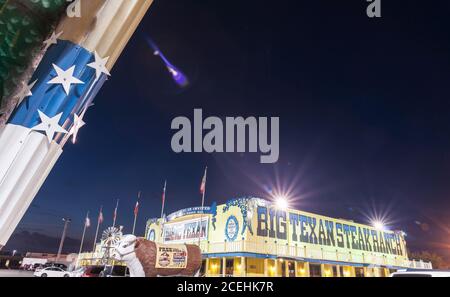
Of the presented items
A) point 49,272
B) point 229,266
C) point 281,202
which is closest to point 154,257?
point 229,266

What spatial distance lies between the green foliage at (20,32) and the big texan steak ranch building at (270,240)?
Result: 1900 centimetres

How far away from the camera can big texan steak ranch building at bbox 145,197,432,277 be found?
786 inches

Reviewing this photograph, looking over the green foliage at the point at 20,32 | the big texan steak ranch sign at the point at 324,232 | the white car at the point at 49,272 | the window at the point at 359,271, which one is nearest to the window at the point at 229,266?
the big texan steak ranch sign at the point at 324,232

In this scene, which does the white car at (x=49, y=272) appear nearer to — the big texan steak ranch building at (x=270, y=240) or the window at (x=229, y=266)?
Result: the big texan steak ranch building at (x=270, y=240)

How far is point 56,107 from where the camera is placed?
58.5 inches

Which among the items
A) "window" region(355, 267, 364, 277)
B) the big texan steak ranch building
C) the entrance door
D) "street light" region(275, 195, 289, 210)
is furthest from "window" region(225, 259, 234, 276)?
"window" region(355, 267, 364, 277)

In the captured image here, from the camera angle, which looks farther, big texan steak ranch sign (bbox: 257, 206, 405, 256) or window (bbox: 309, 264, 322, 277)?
window (bbox: 309, 264, 322, 277)

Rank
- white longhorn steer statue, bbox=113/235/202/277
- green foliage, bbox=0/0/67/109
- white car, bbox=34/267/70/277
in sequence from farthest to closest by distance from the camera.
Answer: white car, bbox=34/267/70/277 < white longhorn steer statue, bbox=113/235/202/277 < green foliage, bbox=0/0/67/109

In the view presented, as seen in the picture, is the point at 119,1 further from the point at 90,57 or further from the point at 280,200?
the point at 280,200

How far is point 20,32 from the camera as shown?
1.39 metres

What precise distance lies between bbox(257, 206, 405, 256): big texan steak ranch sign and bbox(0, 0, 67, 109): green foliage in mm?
19801

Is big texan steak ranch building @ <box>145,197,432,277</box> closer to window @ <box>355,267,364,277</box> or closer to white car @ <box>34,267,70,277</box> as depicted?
window @ <box>355,267,364,277</box>
